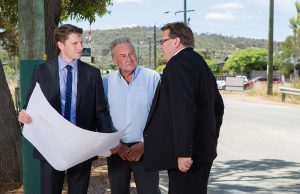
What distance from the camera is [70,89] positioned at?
4.04 m

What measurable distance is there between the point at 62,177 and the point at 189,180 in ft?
3.32

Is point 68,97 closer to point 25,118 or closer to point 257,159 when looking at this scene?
point 25,118

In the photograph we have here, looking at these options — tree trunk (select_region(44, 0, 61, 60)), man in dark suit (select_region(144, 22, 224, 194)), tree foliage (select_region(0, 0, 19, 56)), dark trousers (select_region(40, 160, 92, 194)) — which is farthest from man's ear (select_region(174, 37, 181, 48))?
tree foliage (select_region(0, 0, 19, 56))

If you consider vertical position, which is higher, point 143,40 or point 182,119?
point 143,40

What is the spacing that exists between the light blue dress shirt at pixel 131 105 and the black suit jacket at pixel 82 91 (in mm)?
219

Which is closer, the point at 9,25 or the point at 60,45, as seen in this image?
the point at 60,45

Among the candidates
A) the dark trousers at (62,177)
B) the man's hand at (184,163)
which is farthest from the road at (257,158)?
the man's hand at (184,163)

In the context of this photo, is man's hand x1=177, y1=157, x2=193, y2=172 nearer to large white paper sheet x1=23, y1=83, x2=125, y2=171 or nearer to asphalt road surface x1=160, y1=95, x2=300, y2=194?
large white paper sheet x1=23, y1=83, x2=125, y2=171

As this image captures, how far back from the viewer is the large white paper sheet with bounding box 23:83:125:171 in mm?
3766

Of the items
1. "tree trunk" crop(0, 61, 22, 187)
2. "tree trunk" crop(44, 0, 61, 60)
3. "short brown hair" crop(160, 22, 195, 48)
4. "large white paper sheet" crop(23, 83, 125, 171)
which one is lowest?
"tree trunk" crop(0, 61, 22, 187)

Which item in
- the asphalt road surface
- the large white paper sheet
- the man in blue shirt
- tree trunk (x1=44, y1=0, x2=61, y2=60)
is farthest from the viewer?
tree trunk (x1=44, y1=0, x2=61, y2=60)

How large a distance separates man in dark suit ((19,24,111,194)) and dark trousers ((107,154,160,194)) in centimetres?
36

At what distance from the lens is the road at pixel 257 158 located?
762cm

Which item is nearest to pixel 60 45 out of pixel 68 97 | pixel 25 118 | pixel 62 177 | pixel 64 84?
pixel 64 84
